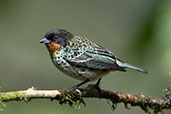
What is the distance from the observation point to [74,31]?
35.1 feet

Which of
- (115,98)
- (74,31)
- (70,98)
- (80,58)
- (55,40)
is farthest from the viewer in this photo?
(74,31)

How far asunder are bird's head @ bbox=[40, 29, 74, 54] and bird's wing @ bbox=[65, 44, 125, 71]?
0.59 feet

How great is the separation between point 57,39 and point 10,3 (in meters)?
0.84

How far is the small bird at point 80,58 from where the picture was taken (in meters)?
4.79

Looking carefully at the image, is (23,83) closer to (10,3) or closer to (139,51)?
A: (10,3)

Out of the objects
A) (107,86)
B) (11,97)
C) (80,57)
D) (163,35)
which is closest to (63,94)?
(11,97)

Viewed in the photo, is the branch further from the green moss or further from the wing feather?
the wing feather

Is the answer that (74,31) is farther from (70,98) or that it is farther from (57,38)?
(70,98)

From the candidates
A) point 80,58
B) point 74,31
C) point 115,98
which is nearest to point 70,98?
point 115,98

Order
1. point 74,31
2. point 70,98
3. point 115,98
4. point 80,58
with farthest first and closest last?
point 74,31 → point 80,58 → point 115,98 → point 70,98

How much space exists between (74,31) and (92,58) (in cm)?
581

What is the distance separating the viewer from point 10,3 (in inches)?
189

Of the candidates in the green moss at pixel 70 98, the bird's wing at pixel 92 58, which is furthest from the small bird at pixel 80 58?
the green moss at pixel 70 98

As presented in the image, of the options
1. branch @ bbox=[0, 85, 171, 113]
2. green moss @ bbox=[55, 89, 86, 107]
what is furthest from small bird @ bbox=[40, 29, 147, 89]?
green moss @ bbox=[55, 89, 86, 107]
